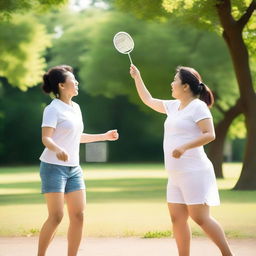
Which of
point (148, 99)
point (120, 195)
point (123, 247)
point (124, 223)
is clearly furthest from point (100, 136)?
point (120, 195)

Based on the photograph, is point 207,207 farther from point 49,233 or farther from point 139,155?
point 139,155

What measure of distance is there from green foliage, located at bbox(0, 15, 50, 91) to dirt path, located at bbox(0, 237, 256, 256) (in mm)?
25898

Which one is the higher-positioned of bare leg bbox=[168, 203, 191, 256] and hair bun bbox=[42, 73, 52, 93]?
hair bun bbox=[42, 73, 52, 93]

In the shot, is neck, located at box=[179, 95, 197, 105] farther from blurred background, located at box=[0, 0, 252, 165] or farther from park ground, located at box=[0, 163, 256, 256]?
blurred background, located at box=[0, 0, 252, 165]

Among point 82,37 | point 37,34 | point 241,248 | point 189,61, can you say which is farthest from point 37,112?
point 241,248

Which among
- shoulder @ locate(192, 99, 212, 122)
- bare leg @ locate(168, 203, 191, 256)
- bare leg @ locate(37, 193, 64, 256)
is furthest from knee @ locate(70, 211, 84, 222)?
shoulder @ locate(192, 99, 212, 122)

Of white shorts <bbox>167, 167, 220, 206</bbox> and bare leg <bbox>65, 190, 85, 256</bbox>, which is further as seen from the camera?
bare leg <bbox>65, 190, 85, 256</bbox>

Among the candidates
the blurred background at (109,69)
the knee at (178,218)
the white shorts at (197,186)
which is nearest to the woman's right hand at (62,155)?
the white shorts at (197,186)

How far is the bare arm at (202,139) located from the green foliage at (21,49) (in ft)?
94.7

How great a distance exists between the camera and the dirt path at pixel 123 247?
9.55 meters

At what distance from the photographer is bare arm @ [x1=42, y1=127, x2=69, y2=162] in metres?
7.67

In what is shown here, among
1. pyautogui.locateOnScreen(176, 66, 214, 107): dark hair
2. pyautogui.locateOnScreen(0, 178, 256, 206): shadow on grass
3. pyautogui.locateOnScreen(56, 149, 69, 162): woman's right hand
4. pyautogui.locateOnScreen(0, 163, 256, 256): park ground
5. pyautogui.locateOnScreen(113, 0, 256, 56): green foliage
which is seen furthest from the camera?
pyautogui.locateOnScreen(113, 0, 256, 56): green foliage

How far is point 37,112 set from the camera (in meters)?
50.2

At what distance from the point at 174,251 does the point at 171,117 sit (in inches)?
89.9
